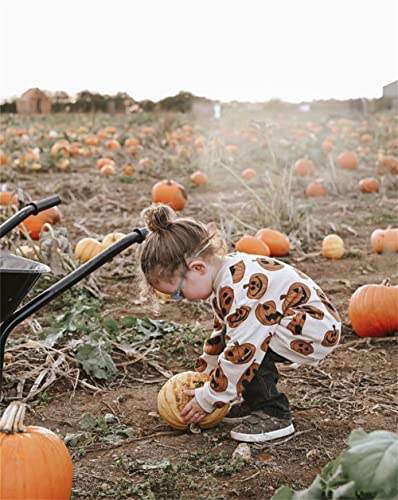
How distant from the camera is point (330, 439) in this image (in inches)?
111

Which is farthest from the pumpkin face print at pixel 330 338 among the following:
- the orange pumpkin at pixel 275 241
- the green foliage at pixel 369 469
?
the orange pumpkin at pixel 275 241

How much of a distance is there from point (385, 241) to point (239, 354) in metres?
3.03

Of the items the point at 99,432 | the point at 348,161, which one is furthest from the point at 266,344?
the point at 348,161

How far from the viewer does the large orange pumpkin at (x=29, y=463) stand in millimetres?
2158

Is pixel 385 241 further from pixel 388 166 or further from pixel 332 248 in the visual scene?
pixel 388 166

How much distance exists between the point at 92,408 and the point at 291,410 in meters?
0.79

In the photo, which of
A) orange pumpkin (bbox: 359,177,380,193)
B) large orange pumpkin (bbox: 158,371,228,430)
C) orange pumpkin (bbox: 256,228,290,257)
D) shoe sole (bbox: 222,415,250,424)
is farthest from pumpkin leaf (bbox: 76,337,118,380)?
orange pumpkin (bbox: 359,177,380,193)

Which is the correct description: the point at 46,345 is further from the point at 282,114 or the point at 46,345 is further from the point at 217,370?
the point at 282,114

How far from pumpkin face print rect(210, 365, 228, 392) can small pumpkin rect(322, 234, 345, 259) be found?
9.17 ft

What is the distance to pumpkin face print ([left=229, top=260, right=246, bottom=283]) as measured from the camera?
2826mm

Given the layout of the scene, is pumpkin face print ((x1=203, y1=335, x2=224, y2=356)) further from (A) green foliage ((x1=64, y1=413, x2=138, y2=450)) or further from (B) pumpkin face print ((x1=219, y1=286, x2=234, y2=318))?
(A) green foliage ((x1=64, y1=413, x2=138, y2=450))

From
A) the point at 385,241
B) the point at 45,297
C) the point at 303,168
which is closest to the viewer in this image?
the point at 45,297

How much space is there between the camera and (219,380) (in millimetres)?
2764

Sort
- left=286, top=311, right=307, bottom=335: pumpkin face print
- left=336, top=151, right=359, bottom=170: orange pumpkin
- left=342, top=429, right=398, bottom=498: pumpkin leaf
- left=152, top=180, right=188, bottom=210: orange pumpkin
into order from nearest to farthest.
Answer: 1. left=342, top=429, right=398, bottom=498: pumpkin leaf
2. left=286, top=311, right=307, bottom=335: pumpkin face print
3. left=152, top=180, right=188, bottom=210: orange pumpkin
4. left=336, top=151, right=359, bottom=170: orange pumpkin
